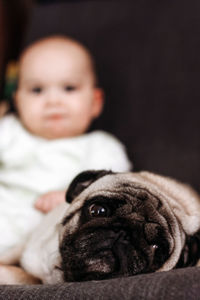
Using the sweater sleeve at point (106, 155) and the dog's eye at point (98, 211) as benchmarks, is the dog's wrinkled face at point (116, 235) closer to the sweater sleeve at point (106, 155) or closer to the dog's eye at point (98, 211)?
the dog's eye at point (98, 211)

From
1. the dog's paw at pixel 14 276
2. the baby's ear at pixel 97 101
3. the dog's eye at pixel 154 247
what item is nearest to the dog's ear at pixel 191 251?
the dog's eye at pixel 154 247

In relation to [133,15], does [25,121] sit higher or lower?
lower

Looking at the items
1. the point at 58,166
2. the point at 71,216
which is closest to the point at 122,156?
the point at 58,166

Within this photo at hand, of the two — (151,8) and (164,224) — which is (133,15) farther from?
(164,224)

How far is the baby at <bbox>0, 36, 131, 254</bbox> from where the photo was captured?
1.88m

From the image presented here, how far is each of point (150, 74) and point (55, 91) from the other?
0.55 metres

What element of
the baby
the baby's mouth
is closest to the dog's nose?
the baby

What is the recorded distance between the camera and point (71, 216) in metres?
1.30

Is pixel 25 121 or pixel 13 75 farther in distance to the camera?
pixel 13 75

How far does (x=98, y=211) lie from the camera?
1218mm

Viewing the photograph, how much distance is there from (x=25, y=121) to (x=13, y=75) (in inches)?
45.4

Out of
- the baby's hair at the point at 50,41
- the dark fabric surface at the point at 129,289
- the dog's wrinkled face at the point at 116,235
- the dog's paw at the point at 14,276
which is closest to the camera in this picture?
the dark fabric surface at the point at 129,289

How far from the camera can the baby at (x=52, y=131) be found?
188cm

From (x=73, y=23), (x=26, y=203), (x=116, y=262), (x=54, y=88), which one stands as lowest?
(x=26, y=203)
